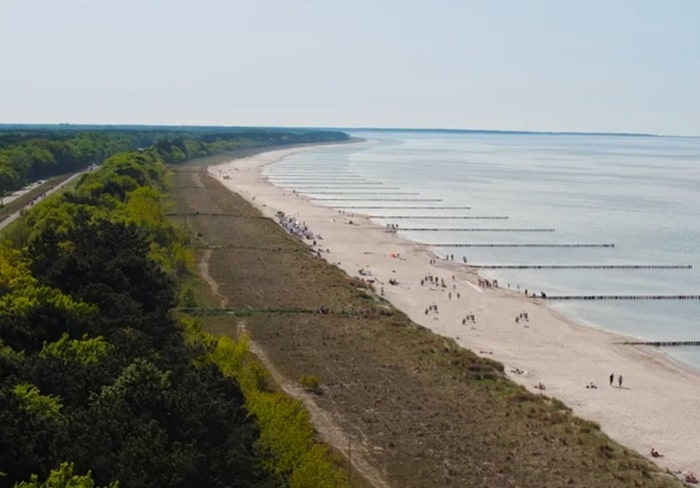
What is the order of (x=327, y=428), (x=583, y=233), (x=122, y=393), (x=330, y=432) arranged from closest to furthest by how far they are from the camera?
(x=122, y=393) < (x=330, y=432) < (x=327, y=428) < (x=583, y=233)

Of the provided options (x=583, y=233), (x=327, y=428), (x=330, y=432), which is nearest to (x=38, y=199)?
(x=583, y=233)

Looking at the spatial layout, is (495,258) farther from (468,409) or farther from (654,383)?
(468,409)

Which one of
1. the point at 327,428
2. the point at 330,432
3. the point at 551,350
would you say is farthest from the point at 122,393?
the point at 551,350

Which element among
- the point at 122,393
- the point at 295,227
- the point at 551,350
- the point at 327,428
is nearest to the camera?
the point at 122,393

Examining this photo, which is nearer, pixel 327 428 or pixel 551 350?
pixel 327 428

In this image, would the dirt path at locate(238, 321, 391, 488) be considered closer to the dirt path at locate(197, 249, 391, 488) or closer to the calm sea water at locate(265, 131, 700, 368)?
the dirt path at locate(197, 249, 391, 488)

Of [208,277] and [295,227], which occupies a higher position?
[208,277]

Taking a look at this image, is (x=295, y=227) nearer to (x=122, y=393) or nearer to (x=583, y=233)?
(x=583, y=233)

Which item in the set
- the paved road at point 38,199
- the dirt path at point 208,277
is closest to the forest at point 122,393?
the dirt path at point 208,277

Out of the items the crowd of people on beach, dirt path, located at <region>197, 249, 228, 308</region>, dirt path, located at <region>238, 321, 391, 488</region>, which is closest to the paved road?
dirt path, located at <region>197, 249, 228, 308</region>
